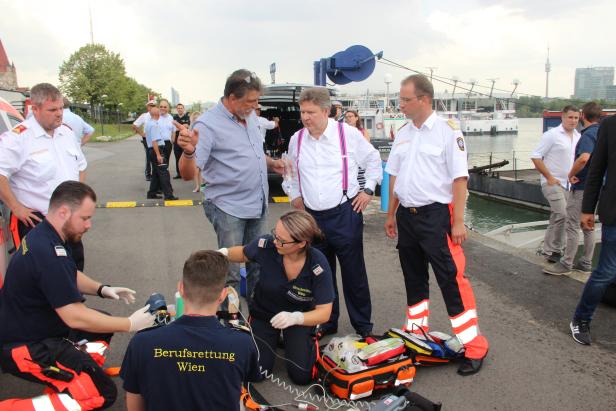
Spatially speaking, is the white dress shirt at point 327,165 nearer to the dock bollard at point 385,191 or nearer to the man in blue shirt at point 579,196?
the man in blue shirt at point 579,196

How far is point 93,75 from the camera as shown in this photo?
41.8 metres

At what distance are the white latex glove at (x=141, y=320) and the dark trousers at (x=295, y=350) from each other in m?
0.92

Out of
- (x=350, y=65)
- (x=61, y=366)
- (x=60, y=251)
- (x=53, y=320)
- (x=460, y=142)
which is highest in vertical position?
(x=350, y=65)

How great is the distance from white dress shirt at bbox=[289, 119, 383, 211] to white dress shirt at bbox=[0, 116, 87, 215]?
2098 millimetres

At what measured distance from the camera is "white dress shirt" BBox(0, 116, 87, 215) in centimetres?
388

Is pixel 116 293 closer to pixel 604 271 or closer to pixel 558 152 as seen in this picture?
pixel 604 271

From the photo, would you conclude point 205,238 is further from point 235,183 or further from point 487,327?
point 487,327

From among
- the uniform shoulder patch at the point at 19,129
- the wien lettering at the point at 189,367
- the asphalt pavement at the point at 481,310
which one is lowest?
the asphalt pavement at the point at 481,310

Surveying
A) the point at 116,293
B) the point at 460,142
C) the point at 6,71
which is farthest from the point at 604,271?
the point at 6,71

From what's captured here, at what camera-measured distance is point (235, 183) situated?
12.4ft

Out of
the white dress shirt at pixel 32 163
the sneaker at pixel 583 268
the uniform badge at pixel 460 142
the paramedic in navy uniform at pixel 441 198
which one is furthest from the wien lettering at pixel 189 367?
the sneaker at pixel 583 268

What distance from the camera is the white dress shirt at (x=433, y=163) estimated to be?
356cm

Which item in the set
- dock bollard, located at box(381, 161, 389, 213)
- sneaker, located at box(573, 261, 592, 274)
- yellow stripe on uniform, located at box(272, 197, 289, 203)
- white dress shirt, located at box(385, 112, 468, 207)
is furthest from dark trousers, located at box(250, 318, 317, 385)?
yellow stripe on uniform, located at box(272, 197, 289, 203)

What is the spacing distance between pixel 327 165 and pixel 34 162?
245 cm
